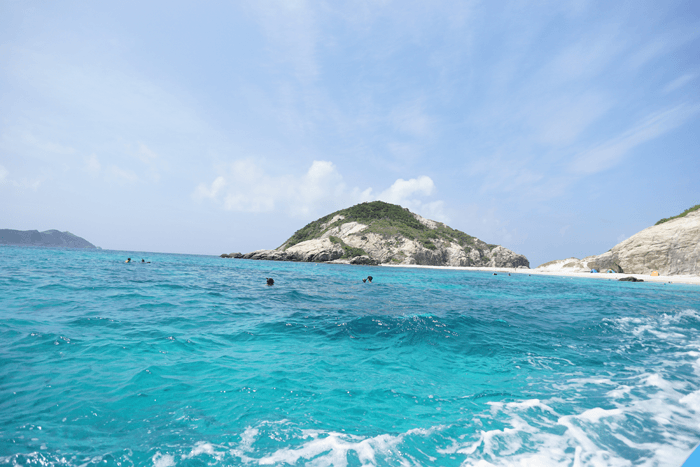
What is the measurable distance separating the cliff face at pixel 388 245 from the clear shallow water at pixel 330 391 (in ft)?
260

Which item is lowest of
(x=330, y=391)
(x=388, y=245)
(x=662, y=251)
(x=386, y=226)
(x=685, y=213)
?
(x=330, y=391)

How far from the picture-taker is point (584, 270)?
2312 inches

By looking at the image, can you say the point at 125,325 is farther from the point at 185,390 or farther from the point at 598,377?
the point at 598,377

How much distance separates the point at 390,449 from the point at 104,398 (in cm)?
495

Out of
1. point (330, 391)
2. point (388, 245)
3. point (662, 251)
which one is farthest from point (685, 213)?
point (330, 391)

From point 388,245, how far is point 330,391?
98117 millimetres

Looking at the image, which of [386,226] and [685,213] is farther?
[386,226]

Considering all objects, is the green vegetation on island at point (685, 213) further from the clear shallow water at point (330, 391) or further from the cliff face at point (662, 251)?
the clear shallow water at point (330, 391)

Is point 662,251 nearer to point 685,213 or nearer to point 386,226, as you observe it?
point 685,213

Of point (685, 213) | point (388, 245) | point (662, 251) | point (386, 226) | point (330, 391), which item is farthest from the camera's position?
point (386, 226)

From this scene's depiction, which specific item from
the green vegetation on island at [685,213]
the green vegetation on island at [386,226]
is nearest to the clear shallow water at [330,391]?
the green vegetation on island at [685,213]

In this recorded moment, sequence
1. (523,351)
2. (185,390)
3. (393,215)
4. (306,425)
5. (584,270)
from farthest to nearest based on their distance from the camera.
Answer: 1. (393,215)
2. (584,270)
3. (523,351)
4. (185,390)
5. (306,425)

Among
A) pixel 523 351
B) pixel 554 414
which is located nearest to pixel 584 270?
pixel 523 351

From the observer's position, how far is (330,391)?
18.7ft
